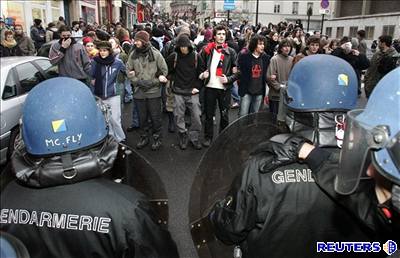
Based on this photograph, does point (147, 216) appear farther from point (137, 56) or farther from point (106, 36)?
point (106, 36)

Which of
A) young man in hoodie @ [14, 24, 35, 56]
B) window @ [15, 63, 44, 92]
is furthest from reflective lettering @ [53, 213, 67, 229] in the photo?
young man in hoodie @ [14, 24, 35, 56]

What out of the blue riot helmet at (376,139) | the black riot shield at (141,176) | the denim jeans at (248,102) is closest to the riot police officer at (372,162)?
the blue riot helmet at (376,139)

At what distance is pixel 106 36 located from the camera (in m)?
7.29

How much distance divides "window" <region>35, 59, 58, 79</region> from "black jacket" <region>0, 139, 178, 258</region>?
222 inches

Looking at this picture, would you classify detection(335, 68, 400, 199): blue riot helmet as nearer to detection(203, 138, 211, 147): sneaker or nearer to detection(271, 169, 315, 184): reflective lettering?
detection(271, 169, 315, 184): reflective lettering

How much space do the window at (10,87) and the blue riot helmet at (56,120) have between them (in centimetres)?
448

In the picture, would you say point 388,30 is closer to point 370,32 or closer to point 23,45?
point 370,32

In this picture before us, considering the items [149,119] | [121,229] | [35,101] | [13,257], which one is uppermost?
[35,101]

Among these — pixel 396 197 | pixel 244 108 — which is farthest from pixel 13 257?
pixel 244 108

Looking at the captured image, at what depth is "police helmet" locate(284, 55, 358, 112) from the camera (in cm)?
176

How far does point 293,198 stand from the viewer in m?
1.63

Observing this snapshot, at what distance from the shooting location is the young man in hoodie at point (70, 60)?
21.1 ft

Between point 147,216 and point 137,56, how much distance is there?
14.9 ft

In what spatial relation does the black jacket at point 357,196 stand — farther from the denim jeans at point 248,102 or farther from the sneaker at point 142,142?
the sneaker at point 142,142
